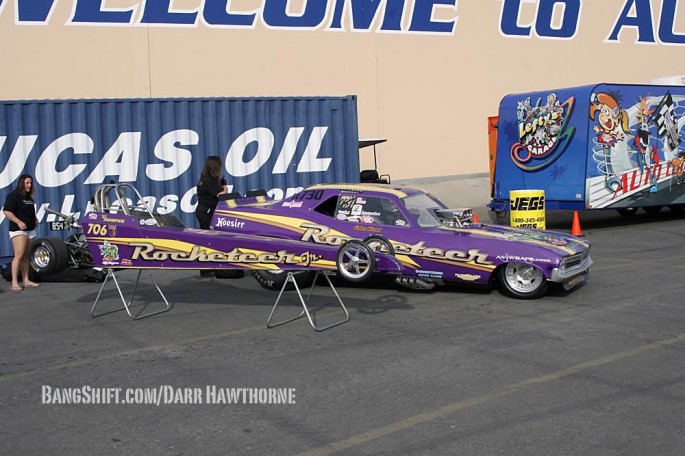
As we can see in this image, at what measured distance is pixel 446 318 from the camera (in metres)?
8.38

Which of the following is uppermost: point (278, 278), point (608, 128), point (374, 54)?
point (374, 54)

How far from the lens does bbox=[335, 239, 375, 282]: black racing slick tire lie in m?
7.55

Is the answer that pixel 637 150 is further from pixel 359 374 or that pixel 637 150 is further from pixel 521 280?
pixel 359 374

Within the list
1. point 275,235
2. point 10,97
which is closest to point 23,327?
point 275,235

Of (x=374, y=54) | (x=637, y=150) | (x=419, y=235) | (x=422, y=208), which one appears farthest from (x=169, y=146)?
(x=374, y=54)

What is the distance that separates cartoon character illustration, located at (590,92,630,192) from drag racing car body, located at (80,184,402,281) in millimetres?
9282

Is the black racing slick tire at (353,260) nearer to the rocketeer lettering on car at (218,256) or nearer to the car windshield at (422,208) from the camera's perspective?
the rocketeer lettering on car at (218,256)

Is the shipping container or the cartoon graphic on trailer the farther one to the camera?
the cartoon graphic on trailer

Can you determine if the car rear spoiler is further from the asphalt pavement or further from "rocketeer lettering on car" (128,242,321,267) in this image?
"rocketeer lettering on car" (128,242,321,267)

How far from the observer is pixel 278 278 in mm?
10336

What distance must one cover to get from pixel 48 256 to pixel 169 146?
4.11 metres

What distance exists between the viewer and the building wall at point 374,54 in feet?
66.1

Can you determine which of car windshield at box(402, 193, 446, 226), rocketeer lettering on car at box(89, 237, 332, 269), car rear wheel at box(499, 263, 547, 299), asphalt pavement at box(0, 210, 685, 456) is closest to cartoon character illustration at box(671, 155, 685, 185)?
asphalt pavement at box(0, 210, 685, 456)

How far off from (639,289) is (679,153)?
28.2 feet
